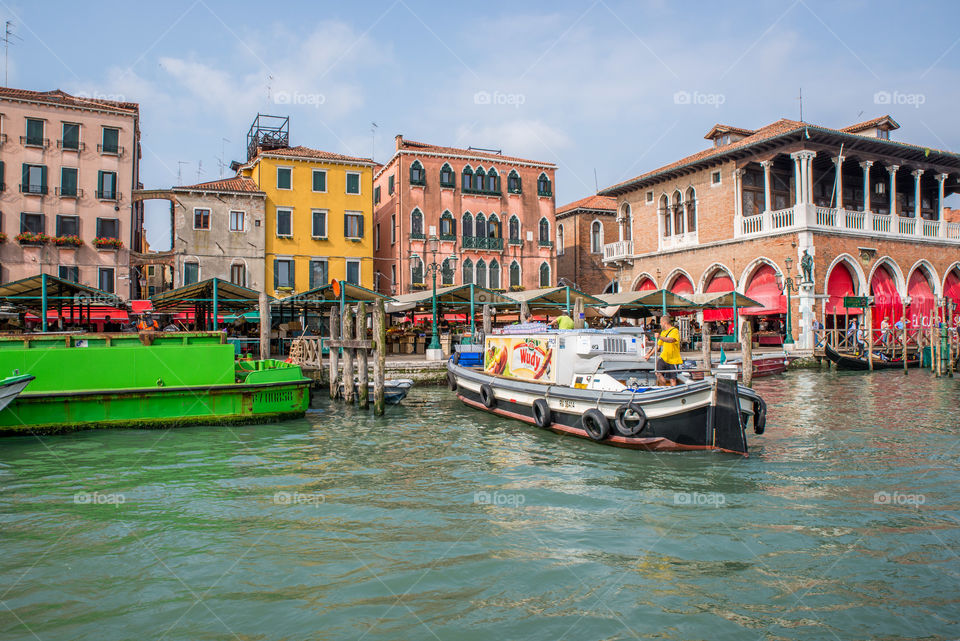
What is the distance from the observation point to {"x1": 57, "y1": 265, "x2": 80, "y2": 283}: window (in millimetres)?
28000

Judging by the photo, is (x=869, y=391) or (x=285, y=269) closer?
(x=869, y=391)

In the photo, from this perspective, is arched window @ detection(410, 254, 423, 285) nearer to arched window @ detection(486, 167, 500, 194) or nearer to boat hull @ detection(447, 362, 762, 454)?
arched window @ detection(486, 167, 500, 194)

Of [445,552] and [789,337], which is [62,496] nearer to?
[445,552]

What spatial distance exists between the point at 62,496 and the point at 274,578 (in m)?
3.99

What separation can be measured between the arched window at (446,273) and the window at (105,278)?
589 inches

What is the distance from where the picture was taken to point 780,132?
28.5 m

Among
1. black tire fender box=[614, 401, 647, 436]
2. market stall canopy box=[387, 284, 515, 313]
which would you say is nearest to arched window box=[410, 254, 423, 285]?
market stall canopy box=[387, 284, 515, 313]

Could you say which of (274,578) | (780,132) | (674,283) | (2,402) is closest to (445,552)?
(274,578)

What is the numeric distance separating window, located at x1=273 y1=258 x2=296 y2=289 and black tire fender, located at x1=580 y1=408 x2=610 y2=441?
2381 centimetres

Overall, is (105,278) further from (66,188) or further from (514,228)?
(514,228)

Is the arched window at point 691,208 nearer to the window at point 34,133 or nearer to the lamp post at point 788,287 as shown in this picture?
the lamp post at point 788,287

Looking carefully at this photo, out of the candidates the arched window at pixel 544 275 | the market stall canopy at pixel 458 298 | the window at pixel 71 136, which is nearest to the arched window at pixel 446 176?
the arched window at pixel 544 275

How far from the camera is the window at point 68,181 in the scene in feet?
93.6

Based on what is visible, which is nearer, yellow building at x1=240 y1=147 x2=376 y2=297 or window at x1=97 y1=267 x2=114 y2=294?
window at x1=97 y1=267 x2=114 y2=294
